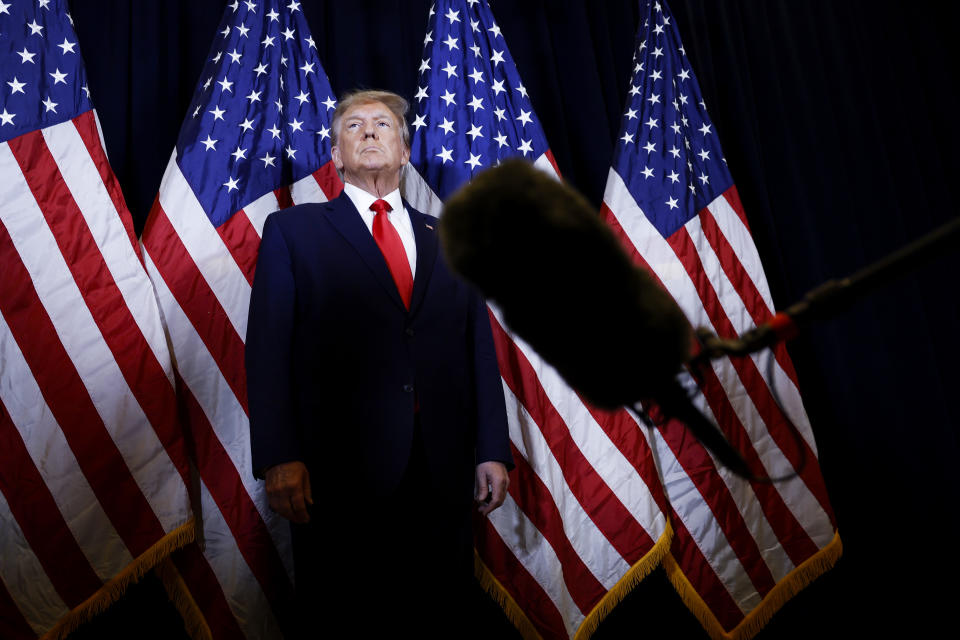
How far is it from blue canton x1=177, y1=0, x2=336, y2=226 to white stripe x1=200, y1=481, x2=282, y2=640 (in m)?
0.81

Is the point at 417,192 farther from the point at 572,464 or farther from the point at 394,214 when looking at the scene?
the point at 572,464

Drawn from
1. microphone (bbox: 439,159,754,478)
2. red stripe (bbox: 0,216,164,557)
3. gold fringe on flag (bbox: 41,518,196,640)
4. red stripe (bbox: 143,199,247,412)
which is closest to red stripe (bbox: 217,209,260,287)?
red stripe (bbox: 143,199,247,412)

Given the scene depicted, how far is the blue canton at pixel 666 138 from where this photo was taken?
2.28 metres

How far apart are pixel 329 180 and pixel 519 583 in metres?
1.34

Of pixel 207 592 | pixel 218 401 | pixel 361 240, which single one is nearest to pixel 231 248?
pixel 218 401

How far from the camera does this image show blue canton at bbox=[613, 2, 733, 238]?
228 centimetres

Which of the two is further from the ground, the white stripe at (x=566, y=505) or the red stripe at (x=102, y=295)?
the red stripe at (x=102, y=295)

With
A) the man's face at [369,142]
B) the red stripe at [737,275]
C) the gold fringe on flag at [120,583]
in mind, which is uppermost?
the man's face at [369,142]

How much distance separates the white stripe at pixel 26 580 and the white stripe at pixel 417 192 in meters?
1.35

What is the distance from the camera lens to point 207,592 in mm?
1724

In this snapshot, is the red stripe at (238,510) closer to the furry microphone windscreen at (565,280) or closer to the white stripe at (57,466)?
the white stripe at (57,466)

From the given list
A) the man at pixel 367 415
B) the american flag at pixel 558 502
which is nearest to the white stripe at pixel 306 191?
the american flag at pixel 558 502

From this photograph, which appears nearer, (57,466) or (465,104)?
(57,466)

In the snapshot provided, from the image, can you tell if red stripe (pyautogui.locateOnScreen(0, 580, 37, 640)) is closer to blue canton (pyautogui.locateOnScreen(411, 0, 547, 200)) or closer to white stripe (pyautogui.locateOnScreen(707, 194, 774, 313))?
blue canton (pyautogui.locateOnScreen(411, 0, 547, 200))
